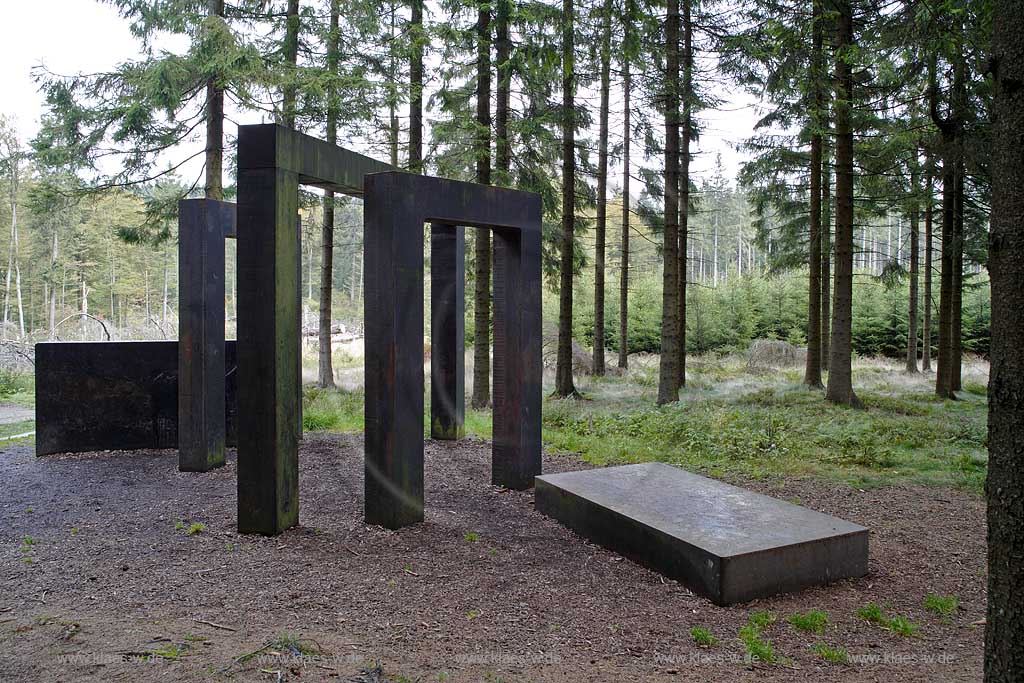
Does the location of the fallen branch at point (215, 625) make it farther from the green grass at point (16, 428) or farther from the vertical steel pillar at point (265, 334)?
the green grass at point (16, 428)

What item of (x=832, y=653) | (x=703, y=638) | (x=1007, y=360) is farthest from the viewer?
(x=703, y=638)

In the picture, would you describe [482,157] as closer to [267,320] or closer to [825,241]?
[267,320]

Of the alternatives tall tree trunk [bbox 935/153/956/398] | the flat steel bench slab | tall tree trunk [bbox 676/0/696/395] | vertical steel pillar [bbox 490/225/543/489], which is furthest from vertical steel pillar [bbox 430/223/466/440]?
tall tree trunk [bbox 935/153/956/398]

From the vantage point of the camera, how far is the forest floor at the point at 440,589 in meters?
3.40

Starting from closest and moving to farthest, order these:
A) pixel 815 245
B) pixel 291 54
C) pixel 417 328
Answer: pixel 417 328 < pixel 291 54 < pixel 815 245

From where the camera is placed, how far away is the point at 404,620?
3912mm

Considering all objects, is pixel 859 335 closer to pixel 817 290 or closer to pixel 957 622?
pixel 817 290

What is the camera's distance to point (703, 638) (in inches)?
146

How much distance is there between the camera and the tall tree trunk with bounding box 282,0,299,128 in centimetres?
1288

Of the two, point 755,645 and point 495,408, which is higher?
point 495,408

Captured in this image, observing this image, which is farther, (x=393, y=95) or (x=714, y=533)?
(x=393, y=95)

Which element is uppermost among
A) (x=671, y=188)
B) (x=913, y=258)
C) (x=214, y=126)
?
(x=214, y=126)

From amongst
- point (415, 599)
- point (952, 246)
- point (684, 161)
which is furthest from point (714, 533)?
point (684, 161)

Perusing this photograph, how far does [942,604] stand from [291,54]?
540 inches
